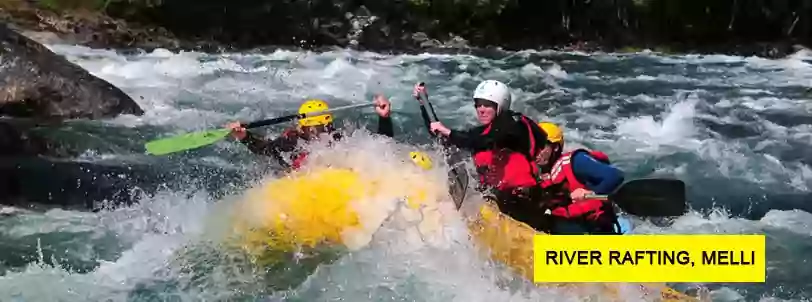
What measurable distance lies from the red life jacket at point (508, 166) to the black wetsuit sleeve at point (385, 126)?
25cm

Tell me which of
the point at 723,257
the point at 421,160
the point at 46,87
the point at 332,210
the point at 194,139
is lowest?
the point at 723,257

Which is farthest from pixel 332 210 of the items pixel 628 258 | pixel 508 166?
pixel 628 258

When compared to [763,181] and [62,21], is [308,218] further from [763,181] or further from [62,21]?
[763,181]

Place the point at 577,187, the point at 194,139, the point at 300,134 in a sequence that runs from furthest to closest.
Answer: the point at 300,134 → the point at 194,139 → the point at 577,187

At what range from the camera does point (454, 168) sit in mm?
2414

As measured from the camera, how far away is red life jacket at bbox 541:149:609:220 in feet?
7.45

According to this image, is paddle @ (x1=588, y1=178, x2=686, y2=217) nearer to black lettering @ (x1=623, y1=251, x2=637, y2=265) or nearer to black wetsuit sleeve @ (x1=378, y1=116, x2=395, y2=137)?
black lettering @ (x1=623, y1=251, x2=637, y2=265)

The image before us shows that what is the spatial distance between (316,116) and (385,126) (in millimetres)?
195

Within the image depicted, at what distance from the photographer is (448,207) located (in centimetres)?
240

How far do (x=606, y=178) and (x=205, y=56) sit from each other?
3.71ft

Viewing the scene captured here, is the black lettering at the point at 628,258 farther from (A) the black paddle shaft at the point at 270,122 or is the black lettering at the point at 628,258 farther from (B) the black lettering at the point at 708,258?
Result: (A) the black paddle shaft at the point at 270,122

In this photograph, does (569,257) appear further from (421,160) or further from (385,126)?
(385,126)

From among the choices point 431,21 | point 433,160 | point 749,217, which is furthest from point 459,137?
point 749,217

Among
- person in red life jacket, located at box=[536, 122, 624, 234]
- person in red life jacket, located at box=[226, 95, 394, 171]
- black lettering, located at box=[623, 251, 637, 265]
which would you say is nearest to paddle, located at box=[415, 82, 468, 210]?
person in red life jacket, located at box=[226, 95, 394, 171]
